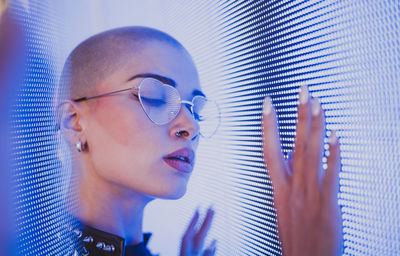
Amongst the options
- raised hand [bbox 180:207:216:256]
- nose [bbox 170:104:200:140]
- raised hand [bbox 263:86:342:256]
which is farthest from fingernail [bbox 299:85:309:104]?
raised hand [bbox 180:207:216:256]

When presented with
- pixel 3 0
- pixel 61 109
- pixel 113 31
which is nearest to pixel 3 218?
pixel 61 109

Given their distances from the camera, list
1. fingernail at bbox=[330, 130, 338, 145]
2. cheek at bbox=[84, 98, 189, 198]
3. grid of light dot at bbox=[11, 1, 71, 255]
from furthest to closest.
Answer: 1. cheek at bbox=[84, 98, 189, 198]
2. grid of light dot at bbox=[11, 1, 71, 255]
3. fingernail at bbox=[330, 130, 338, 145]

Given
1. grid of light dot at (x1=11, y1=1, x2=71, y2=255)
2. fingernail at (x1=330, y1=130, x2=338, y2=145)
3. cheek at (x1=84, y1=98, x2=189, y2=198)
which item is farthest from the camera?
cheek at (x1=84, y1=98, x2=189, y2=198)

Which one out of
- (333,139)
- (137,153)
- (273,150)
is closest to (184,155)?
(137,153)

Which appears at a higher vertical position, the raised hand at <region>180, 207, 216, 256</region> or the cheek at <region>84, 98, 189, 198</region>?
the cheek at <region>84, 98, 189, 198</region>

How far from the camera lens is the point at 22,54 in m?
0.87

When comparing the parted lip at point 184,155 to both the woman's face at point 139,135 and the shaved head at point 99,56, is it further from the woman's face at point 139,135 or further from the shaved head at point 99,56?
the shaved head at point 99,56

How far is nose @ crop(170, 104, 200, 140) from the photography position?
1.00 m

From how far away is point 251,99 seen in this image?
41.8 inches

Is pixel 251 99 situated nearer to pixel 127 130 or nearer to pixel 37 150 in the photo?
pixel 127 130

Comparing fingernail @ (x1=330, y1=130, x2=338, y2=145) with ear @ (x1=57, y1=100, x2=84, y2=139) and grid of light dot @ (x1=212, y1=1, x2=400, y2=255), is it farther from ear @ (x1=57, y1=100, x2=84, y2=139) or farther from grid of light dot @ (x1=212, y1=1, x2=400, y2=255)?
ear @ (x1=57, y1=100, x2=84, y2=139)

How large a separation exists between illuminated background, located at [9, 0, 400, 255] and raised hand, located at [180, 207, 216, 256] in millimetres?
117

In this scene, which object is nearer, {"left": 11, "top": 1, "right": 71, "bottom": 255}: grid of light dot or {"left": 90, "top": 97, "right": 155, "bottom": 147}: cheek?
{"left": 11, "top": 1, "right": 71, "bottom": 255}: grid of light dot

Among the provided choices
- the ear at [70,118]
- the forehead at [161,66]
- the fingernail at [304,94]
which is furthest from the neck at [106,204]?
the fingernail at [304,94]
